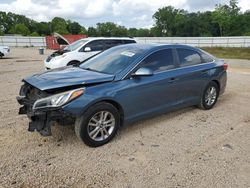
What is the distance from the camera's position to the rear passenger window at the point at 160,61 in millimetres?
4367

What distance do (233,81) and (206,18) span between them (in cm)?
8635

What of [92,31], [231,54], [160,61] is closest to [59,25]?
[92,31]

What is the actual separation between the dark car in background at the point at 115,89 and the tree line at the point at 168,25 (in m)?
75.3

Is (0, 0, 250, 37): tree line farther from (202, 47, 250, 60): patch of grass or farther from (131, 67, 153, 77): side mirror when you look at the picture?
(131, 67, 153, 77): side mirror

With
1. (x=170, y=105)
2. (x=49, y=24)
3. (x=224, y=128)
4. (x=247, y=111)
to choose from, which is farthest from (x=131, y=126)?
(x=49, y=24)

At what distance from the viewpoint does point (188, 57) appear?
5.14m

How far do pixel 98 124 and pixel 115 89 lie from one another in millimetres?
589

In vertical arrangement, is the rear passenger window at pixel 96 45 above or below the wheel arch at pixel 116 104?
above

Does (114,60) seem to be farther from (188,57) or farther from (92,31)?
(92,31)

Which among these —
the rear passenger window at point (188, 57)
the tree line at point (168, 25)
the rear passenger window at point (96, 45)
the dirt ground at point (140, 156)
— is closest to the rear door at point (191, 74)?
the rear passenger window at point (188, 57)

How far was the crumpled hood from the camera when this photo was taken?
361 cm

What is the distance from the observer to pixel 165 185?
2934mm

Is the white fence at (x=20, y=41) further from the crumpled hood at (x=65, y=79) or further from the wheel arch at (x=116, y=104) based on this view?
the wheel arch at (x=116, y=104)

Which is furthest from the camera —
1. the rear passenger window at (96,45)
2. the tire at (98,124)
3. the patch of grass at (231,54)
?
the patch of grass at (231,54)
